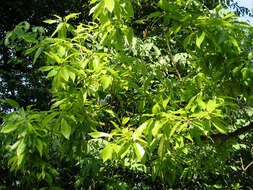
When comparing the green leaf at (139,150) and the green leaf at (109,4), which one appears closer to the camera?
the green leaf at (139,150)

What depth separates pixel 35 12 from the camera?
4527 mm

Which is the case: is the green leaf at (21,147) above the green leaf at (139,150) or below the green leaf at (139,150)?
below

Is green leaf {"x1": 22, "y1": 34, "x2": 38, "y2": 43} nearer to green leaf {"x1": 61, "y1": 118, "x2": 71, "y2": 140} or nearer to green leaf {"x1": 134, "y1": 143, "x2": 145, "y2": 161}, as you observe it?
green leaf {"x1": 61, "y1": 118, "x2": 71, "y2": 140}

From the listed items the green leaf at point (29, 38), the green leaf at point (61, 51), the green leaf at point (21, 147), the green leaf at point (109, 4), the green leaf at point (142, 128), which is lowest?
the green leaf at point (21, 147)

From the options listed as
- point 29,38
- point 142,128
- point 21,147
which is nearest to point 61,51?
point 29,38

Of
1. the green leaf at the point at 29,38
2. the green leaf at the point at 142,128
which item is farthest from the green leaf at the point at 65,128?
the green leaf at the point at 29,38

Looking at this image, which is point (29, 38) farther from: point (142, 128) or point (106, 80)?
point (142, 128)

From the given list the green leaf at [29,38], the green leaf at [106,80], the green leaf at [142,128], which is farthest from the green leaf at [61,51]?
the green leaf at [142,128]

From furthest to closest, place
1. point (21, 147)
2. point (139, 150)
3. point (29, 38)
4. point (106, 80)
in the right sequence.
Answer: point (29, 38), point (106, 80), point (21, 147), point (139, 150)

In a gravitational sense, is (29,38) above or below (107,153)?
above

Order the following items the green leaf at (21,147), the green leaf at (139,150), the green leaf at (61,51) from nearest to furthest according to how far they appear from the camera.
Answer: the green leaf at (139,150)
the green leaf at (21,147)
the green leaf at (61,51)

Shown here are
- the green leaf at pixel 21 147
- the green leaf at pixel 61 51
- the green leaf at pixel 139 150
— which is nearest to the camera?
the green leaf at pixel 139 150

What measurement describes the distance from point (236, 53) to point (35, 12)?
4.12 metres

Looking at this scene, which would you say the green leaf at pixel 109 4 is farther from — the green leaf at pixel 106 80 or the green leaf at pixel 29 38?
the green leaf at pixel 29 38
